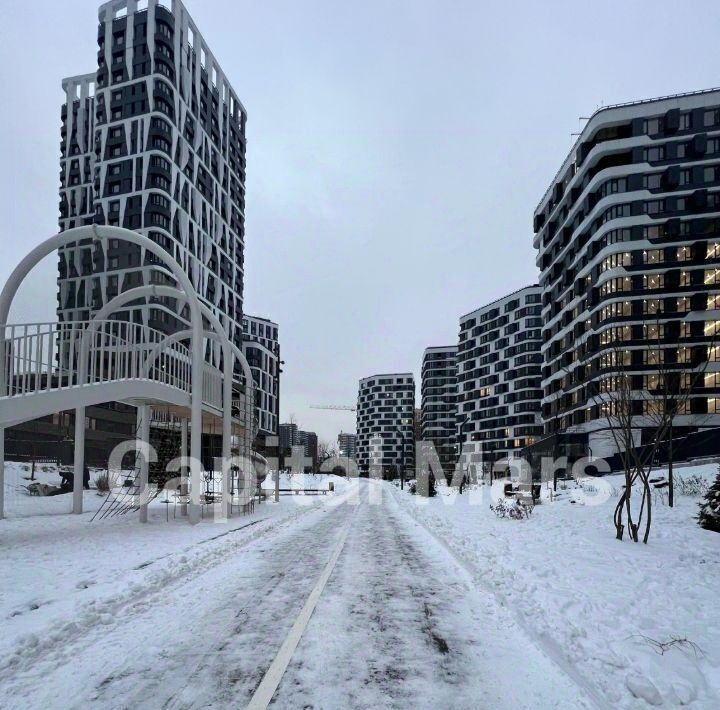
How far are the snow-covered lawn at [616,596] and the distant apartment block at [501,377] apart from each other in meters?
82.9

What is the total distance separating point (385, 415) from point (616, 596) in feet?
582

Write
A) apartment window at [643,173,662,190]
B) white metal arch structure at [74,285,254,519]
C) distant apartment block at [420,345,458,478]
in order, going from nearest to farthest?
1. white metal arch structure at [74,285,254,519]
2. apartment window at [643,173,662,190]
3. distant apartment block at [420,345,458,478]

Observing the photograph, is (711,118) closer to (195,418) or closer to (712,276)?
(712,276)

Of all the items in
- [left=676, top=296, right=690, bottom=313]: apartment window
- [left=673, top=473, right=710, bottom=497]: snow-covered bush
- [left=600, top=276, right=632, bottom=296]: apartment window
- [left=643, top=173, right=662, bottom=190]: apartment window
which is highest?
[left=643, top=173, right=662, bottom=190]: apartment window

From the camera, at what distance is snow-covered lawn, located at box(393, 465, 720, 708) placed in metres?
5.08

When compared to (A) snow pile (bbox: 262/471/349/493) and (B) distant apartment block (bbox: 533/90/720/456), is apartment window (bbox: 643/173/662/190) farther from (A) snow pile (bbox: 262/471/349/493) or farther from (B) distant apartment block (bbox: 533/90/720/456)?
(A) snow pile (bbox: 262/471/349/493)

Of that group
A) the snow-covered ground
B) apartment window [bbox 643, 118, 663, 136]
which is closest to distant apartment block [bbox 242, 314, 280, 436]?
apartment window [bbox 643, 118, 663, 136]

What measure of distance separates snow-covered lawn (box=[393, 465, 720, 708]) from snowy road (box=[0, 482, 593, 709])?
42 centimetres

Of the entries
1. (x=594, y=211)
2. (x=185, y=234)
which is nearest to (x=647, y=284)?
(x=594, y=211)

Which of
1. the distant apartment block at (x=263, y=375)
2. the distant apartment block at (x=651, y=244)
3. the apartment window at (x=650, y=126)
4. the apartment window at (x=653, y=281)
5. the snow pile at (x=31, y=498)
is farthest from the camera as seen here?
the distant apartment block at (x=263, y=375)

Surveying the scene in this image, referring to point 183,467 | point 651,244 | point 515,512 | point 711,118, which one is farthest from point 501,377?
point 183,467

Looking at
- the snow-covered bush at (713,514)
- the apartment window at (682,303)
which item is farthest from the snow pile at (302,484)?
the apartment window at (682,303)

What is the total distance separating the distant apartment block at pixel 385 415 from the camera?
7077 inches

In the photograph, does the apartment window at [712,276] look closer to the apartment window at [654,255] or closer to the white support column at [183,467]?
the apartment window at [654,255]
